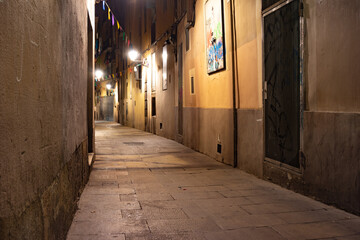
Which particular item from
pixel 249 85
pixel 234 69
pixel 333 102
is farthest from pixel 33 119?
pixel 234 69

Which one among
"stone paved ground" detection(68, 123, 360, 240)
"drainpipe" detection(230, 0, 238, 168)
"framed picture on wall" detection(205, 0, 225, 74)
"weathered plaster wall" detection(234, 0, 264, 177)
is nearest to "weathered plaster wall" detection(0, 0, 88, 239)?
"stone paved ground" detection(68, 123, 360, 240)

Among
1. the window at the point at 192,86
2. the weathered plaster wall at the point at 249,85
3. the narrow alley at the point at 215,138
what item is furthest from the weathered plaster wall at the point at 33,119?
the window at the point at 192,86

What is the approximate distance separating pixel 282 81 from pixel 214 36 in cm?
320

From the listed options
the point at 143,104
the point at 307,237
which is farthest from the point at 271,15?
the point at 143,104

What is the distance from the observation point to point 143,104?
62.7 ft

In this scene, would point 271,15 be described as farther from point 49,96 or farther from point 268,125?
point 49,96

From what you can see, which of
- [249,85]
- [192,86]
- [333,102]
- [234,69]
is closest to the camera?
[333,102]

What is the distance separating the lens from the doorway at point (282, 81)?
4.87 meters

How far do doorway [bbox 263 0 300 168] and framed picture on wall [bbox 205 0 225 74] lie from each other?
6.14 ft

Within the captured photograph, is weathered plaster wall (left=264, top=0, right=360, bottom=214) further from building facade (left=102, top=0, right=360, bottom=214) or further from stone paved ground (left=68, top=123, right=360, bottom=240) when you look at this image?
stone paved ground (left=68, top=123, right=360, bottom=240)

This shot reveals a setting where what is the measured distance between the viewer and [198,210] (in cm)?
411

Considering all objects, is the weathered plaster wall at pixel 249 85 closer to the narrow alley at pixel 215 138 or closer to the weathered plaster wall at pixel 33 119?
the narrow alley at pixel 215 138

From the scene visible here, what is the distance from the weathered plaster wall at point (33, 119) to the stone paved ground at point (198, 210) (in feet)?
2.61

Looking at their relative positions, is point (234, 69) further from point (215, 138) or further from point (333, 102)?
point (333, 102)
